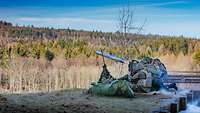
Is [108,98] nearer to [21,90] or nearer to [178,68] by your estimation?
[21,90]

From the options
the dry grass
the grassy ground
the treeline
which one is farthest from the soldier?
the treeline

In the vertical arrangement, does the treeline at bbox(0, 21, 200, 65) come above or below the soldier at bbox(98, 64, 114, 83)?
above

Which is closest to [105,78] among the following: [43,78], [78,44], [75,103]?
[75,103]

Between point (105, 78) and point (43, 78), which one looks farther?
point (43, 78)

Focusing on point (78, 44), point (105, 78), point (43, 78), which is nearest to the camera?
point (105, 78)

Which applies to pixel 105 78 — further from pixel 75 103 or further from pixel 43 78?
pixel 43 78

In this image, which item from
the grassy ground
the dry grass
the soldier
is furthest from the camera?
the dry grass

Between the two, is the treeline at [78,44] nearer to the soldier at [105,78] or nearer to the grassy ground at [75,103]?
the soldier at [105,78]

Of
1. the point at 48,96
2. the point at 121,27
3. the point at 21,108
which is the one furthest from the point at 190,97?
the point at 121,27

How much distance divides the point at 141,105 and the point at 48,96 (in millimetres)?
2773

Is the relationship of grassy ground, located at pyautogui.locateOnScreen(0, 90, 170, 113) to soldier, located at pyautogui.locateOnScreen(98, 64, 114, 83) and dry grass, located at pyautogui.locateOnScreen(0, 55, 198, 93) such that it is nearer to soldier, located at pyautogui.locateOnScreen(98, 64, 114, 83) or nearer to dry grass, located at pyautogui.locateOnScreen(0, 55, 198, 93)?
soldier, located at pyautogui.locateOnScreen(98, 64, 114, 83)

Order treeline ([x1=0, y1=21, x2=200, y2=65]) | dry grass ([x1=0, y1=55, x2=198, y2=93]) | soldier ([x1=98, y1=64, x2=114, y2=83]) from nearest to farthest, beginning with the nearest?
1. soldier ([x1=98, y1=64, x2=114, y2=83])
2. dry grass ([x1=0, y1=55, x2=198, y2=93])
3. treeline ([x1=0, y1=21, x2=200, y2=65])

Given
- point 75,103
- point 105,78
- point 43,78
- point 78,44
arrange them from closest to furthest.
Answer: point 75,103, point 105,78, point 43,78, point 78,44

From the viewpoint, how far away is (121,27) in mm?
22859
